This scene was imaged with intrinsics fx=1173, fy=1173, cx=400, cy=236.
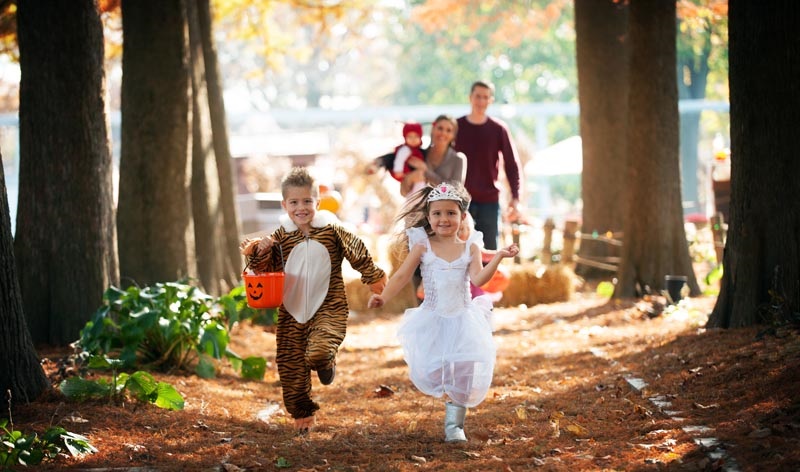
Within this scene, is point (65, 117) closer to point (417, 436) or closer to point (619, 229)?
point (417, 436)

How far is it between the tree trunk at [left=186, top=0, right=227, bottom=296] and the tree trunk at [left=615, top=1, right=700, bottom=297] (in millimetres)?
4978

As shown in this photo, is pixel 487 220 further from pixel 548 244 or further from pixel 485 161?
pixel 548 244

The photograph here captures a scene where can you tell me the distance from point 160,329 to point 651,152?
7097mm

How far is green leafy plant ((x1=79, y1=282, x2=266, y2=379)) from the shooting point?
900 centimetres

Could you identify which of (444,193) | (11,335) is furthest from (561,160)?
(11,335)

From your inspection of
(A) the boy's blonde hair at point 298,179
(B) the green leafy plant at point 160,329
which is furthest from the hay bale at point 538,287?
(A) the boy's blonde hair at point 298,179

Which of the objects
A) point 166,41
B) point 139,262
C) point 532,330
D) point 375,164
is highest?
point 166,41

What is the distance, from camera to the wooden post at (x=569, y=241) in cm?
1911

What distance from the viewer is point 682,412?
7.21 m

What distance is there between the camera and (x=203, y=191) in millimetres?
13523

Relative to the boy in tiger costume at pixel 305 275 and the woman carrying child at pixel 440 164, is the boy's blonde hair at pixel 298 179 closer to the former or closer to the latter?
the boy in tiger costume at pixel 305 275

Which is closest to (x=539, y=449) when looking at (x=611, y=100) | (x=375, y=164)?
(x=375, y=164)

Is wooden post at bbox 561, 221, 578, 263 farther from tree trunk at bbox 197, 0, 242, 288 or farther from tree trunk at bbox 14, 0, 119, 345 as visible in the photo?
tree trunk at bbox 14, 0, 119, 345

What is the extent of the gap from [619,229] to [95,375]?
11520mm
